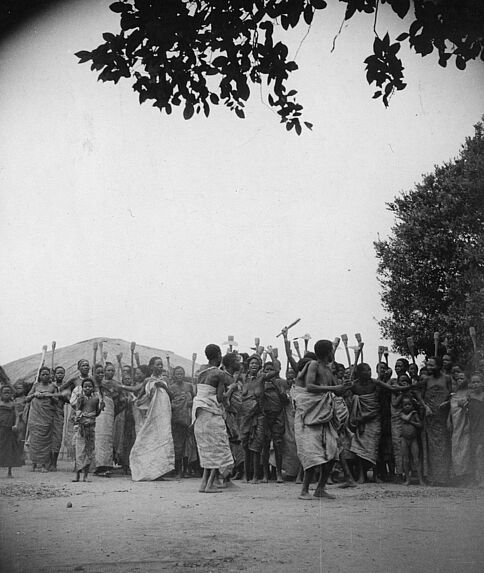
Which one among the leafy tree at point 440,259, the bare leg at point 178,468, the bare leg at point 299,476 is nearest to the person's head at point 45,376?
the bare leg at point 178,468

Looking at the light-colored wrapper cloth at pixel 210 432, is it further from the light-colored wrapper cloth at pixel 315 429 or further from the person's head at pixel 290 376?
the person's head at pixel 290 376

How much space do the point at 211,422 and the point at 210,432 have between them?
0.41 feet

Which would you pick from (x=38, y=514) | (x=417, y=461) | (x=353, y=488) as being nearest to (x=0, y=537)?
(x=38, y=514)

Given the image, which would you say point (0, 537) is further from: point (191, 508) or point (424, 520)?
point (424, 520)

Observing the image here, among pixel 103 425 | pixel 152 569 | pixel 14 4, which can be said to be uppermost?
pixel 14 4

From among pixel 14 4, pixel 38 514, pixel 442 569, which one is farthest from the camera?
pixel 38 514

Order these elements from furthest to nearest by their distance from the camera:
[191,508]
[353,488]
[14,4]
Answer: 1. [353,488]
2. [191,508]
3. [14,4]

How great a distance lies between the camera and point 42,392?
39.3 feet

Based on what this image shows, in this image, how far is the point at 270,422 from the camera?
10.3 m

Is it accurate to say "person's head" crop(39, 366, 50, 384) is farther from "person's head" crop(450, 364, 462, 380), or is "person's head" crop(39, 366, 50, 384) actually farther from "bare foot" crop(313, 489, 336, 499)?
"person's head" crop(450, 364, 462, 380)

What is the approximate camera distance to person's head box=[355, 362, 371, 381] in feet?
33.0

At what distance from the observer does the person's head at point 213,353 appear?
28.4 ft

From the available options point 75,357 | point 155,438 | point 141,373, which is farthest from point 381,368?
point 75,357

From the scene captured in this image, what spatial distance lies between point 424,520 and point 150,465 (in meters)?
5.41
